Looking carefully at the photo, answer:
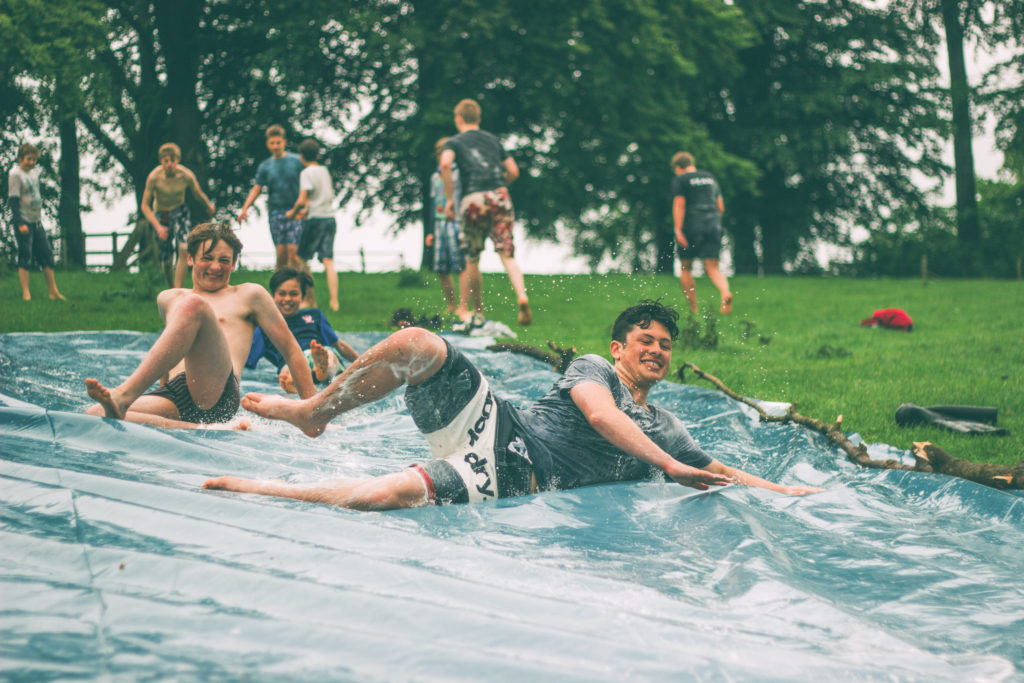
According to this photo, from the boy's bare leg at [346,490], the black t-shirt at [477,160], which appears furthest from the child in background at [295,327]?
the boy's bare leg at [346,490]

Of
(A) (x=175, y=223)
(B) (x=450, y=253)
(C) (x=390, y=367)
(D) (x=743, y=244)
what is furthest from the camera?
(D) (x=743, y=244)

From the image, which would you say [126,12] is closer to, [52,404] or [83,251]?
[83,251]

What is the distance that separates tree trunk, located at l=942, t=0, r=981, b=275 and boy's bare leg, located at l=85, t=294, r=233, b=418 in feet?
79.4

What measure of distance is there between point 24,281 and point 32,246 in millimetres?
447

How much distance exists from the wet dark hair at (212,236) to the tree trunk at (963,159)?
24.0 m

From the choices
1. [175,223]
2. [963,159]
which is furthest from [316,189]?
[963,159]

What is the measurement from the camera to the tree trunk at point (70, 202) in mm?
13952

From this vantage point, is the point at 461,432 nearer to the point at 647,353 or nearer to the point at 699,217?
the point at 647,353

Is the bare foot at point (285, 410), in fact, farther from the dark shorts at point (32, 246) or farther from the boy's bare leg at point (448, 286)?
the dark shorts at point (32, 246)

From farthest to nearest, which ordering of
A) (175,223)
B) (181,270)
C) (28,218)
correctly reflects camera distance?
(175,223)
(28,218)
(181,270)

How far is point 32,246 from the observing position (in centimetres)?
1088

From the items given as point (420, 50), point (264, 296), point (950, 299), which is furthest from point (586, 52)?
point (264, 296)

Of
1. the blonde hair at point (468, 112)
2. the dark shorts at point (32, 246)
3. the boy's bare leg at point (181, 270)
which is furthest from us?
the dark shorts at point (32, 246)

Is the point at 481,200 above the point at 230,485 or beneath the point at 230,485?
above
